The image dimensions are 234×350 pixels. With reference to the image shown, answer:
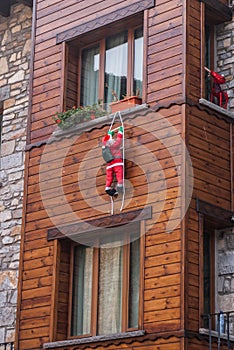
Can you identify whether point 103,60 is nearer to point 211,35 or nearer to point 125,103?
point 125,103

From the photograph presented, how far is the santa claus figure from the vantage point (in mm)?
13648

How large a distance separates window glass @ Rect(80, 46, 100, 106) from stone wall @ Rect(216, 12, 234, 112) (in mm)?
2079

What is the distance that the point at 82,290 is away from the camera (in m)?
14.2

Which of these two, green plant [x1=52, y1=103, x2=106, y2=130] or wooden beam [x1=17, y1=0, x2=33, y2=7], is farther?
wooden beam [x1=17, y1=0, x2=33, y2=7]

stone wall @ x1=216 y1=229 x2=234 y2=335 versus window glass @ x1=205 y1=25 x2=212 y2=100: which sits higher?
window glass @ x1=205 y1=25 x2=212 y2=100

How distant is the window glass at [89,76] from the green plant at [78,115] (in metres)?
0.51

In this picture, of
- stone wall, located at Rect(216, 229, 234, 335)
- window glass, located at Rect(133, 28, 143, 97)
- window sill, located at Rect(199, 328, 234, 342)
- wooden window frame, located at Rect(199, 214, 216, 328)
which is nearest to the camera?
window sill, located at Rect(199, 328, 234, 342)

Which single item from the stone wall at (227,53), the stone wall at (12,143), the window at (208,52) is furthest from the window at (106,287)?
the stone wall at (227,53)

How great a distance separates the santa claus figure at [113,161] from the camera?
1365 centimetres

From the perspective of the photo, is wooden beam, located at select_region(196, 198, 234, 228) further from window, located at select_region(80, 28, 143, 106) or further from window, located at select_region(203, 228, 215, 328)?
window, located at select_region(80, 28, 143, 106)

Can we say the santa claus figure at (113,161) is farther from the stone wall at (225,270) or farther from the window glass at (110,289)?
the stone wall at (225,270)

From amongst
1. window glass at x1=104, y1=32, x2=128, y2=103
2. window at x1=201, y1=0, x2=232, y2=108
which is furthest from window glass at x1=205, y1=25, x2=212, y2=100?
window glass at x1=104, y1=32, x2=128, y2=103

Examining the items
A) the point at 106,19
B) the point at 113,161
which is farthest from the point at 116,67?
the point at 113,161

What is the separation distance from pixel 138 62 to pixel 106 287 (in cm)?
363
